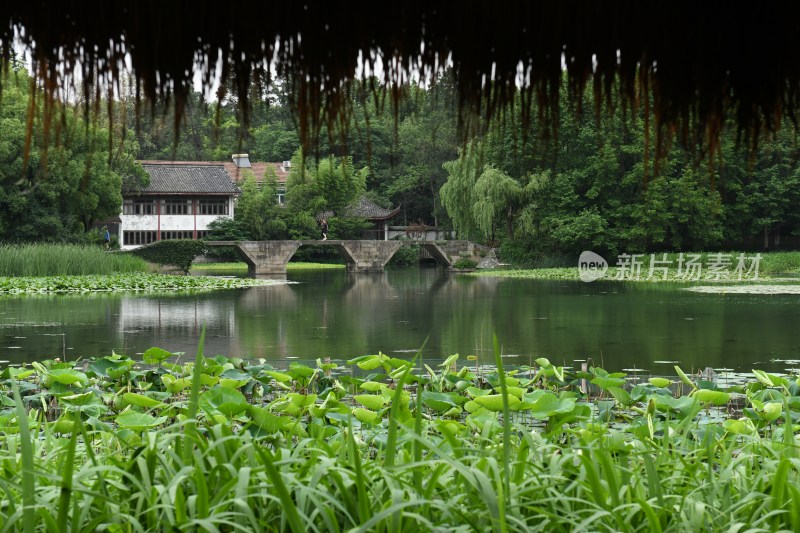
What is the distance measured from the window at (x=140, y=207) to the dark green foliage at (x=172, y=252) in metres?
10.9

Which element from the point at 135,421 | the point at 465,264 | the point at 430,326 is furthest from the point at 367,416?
the point at 465,264

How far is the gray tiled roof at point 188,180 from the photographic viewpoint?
38.2 metres

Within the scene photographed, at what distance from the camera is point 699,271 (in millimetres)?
27312

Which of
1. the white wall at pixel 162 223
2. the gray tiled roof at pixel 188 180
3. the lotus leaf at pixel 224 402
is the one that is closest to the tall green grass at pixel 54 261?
the gray tiled roof at pixel 188 180

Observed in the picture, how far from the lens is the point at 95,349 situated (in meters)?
9.45

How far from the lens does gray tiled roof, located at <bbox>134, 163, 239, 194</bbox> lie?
38.2 metres

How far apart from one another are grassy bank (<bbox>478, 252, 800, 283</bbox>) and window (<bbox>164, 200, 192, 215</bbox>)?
1397 centimetres

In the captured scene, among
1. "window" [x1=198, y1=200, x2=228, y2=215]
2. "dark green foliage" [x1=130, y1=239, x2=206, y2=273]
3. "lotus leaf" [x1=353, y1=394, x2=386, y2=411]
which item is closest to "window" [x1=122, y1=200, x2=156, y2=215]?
"window" [x1=198, y1=200, x2=228, y2=215]

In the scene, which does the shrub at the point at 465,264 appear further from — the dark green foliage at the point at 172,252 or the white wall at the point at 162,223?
the dark green foliage at the point at 172,252

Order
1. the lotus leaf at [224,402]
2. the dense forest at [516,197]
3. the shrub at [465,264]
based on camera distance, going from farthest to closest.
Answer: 1. the shrub at [465,264]
2. the dense forest at [516,197]
3. the lotus leaf at [224,402]

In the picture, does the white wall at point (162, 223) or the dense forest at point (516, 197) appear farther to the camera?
the white wall at point (162, 223)

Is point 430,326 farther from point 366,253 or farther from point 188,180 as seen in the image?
point 188,180

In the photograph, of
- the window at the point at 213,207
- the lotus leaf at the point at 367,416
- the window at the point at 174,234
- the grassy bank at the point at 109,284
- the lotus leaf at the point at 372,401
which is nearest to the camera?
the lotus leaf at the point at 367,416

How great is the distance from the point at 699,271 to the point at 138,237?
22.9m
